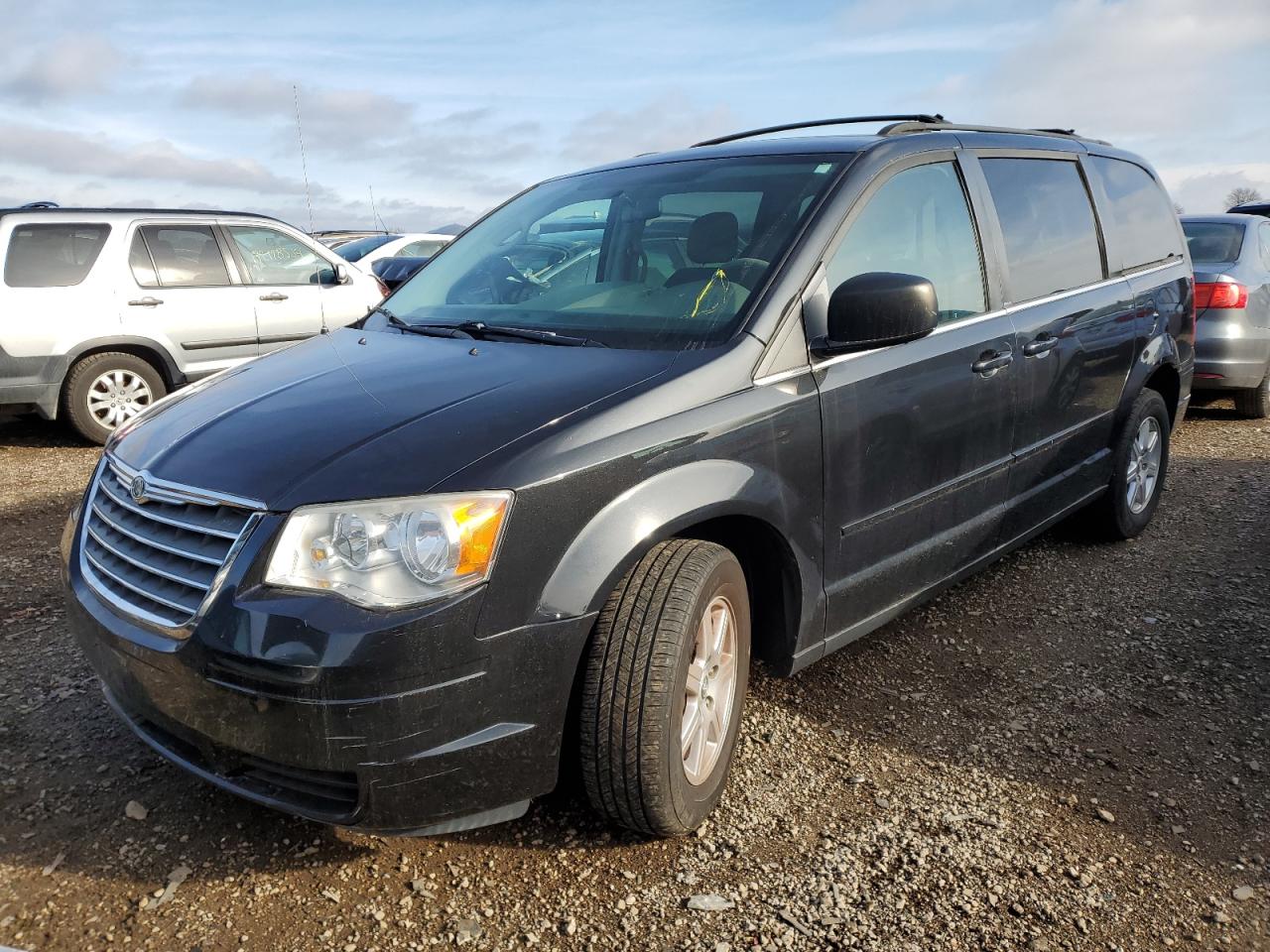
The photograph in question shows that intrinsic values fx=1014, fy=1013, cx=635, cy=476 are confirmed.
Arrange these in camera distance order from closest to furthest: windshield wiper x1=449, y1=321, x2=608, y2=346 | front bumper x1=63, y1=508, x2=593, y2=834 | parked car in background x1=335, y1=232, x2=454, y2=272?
front bumper x1=63, y1=508, x2=593, y2=834 → windshield wiper x1=449, y1=321, x2=608, y2=346 → parked car in background x1=335, y1=232, x2=454, y2=272

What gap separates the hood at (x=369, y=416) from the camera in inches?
84.6

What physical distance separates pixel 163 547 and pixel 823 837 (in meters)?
1.73

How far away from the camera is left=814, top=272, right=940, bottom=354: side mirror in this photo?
2641mm

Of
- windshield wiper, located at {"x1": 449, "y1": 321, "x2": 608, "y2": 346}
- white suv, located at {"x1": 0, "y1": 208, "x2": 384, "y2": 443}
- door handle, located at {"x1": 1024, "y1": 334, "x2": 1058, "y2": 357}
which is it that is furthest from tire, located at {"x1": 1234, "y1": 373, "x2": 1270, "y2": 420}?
white suv, located at {"x1": 0, "y1": 208, "x2": 384, "y2": 443}

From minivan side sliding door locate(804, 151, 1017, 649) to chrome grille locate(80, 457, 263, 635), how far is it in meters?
1.52

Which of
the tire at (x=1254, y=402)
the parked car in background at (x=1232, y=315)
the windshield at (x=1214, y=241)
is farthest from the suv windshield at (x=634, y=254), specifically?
the tire at (x=1254, y=402)

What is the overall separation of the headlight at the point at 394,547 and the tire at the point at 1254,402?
745 cm

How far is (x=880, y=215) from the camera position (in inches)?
120

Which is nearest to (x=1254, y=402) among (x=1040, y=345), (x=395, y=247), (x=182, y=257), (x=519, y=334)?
(x=1040, y=345)

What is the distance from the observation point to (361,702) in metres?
2.00

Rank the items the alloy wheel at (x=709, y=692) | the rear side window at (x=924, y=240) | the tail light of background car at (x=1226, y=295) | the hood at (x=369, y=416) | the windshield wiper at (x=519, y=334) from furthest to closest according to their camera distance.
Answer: the tail light of background car at (x=1226, y=295)
the rear side window at (x=924, y=240)
the windshield wiper at (x=519, y=334)
the alloy wheel at (x=709, y=692)
the hood at (x=369, y=416)

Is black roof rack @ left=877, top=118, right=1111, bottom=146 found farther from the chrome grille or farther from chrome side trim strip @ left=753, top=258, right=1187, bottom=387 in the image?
the chrome grille

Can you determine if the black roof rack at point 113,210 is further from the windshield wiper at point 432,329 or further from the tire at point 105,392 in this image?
the windshield wiper at point 432,329

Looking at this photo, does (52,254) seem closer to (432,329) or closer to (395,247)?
(432,329)
